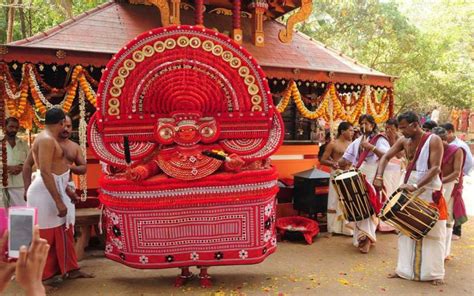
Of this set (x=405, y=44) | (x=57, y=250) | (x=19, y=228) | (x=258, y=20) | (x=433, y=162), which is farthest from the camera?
(x=405, y=44)

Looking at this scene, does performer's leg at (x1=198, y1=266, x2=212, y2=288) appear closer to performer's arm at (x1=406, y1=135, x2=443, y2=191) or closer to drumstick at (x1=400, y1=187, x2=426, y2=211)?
drumstick at (x1=400, y1=187, x2=426, y2=211)

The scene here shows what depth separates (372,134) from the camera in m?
6.72

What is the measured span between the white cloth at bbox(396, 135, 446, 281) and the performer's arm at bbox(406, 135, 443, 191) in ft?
0.19

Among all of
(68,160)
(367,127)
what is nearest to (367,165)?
(367,127)

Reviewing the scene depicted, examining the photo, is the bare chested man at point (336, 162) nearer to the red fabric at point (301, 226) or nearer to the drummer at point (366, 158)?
the drummer at point (366, 158)

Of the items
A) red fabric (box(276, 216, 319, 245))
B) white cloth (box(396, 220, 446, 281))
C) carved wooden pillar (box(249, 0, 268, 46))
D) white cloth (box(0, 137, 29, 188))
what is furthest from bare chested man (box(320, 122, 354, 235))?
white cloth (box(0, 137, 29, 188))

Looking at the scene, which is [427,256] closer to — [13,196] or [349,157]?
[349,157]

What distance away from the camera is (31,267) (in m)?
1.44

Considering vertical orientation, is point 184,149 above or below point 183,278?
above

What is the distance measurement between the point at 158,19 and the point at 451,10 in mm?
18745

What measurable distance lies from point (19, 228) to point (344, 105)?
723 cm

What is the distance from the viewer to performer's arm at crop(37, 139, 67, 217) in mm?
4086

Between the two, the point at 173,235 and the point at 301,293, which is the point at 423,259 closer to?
the point at 301,293

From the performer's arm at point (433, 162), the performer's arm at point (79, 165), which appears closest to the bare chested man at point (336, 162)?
the performer's arm at point (433, 162)
